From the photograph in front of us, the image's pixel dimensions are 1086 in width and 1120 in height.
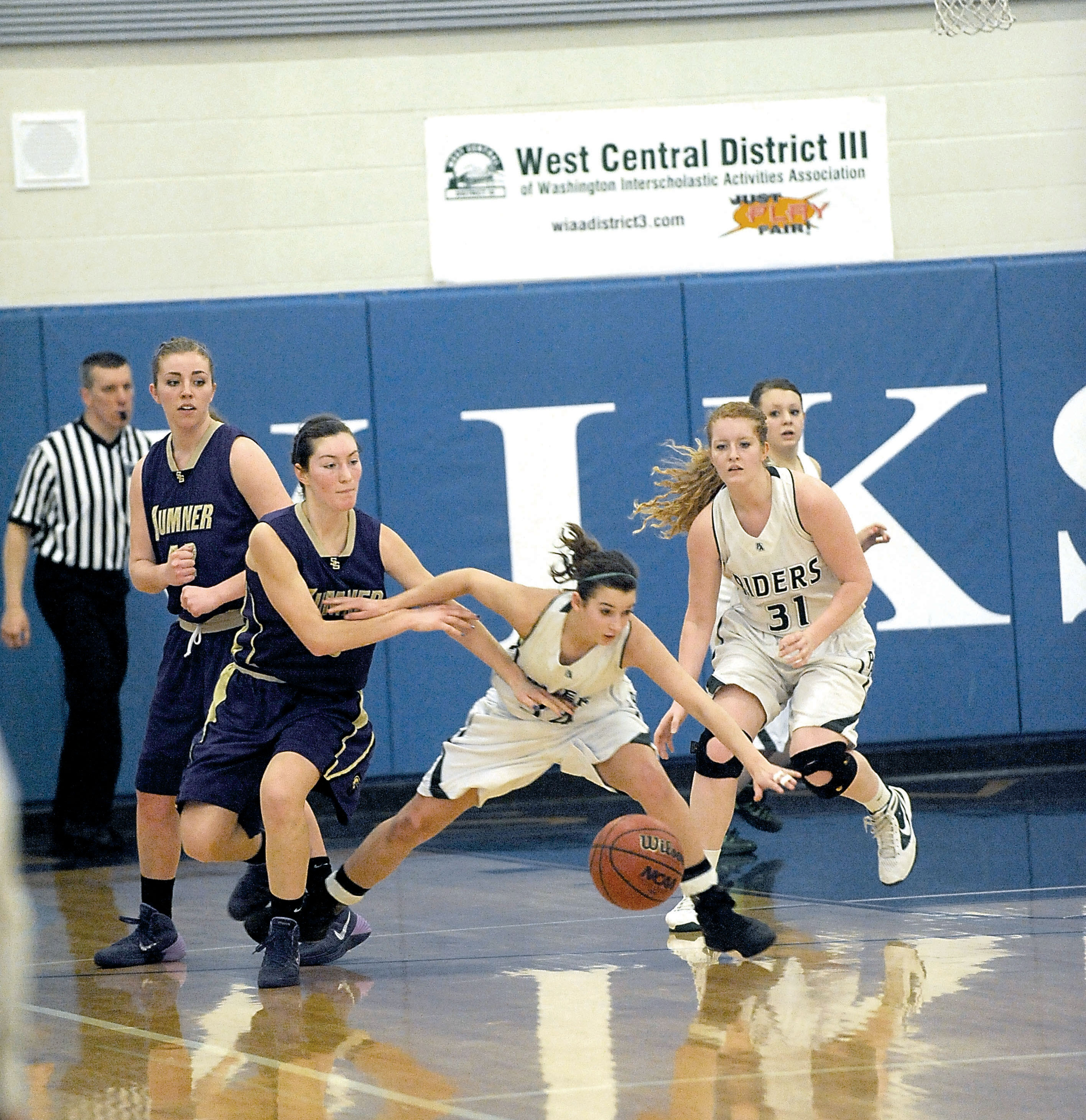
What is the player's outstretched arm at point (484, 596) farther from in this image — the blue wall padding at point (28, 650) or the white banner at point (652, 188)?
the white banner at point (652, 188)

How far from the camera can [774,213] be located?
29.1 feet

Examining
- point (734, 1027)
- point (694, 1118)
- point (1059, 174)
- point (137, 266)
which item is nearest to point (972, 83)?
point (1059, 174)

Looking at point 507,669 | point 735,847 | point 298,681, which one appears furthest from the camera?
point 735,847

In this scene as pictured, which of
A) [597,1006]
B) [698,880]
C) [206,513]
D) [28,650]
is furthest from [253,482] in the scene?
[28,650]

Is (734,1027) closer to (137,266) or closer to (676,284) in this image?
(676,284)

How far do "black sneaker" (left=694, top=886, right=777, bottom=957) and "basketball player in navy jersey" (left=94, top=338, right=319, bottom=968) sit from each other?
5.09ft

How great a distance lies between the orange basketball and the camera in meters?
4.61

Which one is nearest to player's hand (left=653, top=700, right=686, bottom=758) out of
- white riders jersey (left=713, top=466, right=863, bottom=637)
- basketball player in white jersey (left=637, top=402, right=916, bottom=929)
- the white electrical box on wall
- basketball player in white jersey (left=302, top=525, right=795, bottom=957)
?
basketball player in white jersey (left=637, top=402, right=916, bottom=929)

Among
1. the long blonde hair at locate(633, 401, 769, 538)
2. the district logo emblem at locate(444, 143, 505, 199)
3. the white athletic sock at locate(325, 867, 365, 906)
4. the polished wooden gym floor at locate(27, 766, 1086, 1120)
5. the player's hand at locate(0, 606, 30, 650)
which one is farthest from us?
the district logo emblem at locate(444, 143, 505, 199)

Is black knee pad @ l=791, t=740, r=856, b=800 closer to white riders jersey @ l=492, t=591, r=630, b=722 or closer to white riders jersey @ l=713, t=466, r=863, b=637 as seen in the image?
white riders jersey @ l=713, t=466, r=863, b=637

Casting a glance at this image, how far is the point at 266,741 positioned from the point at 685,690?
1158 mm

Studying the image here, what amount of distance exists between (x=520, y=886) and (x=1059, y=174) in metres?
5.05

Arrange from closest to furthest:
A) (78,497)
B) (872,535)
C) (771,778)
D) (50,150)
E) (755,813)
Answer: (771,778), (872,535), (755,813), (78,497), (50,150)

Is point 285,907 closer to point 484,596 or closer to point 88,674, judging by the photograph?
point 484,596
